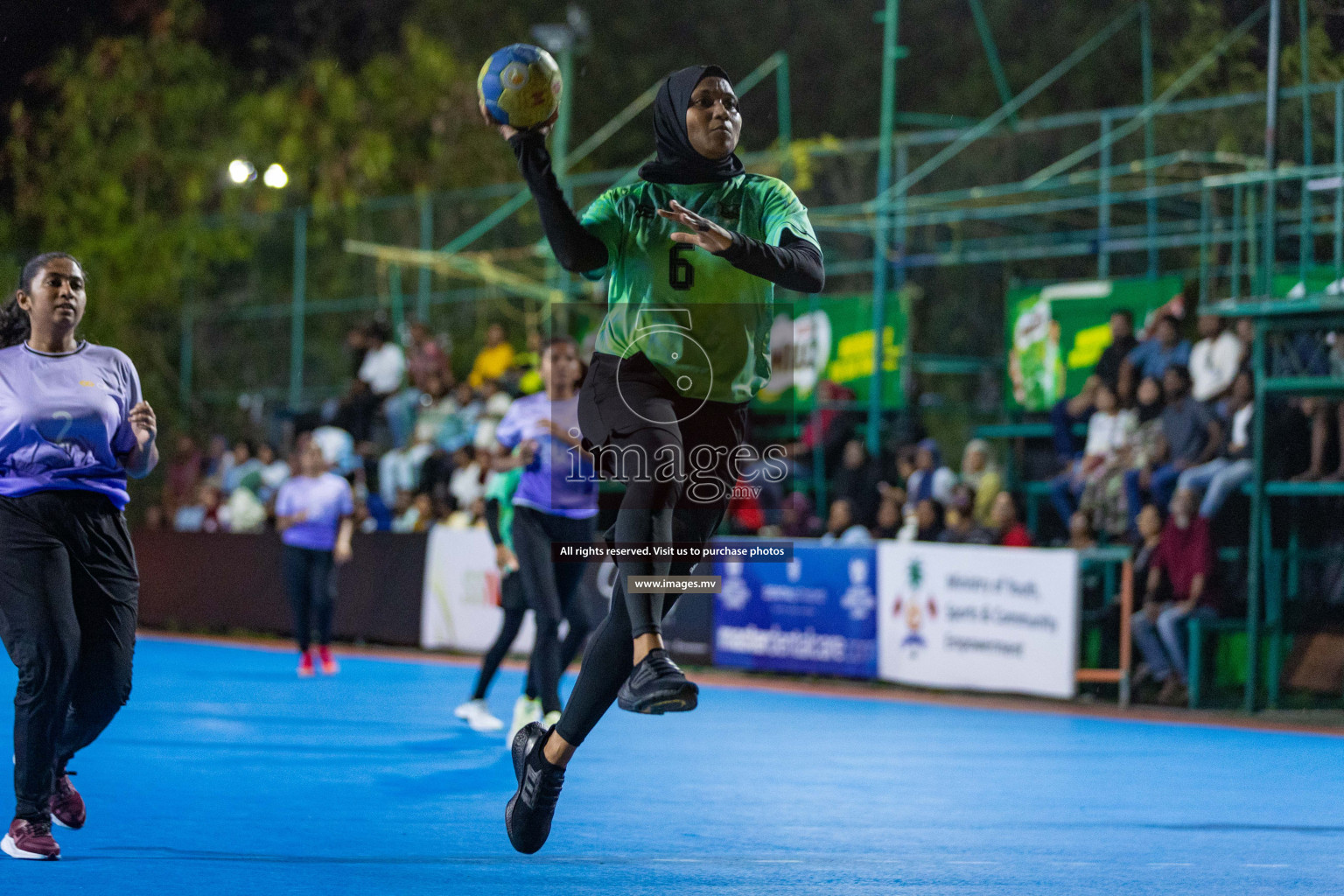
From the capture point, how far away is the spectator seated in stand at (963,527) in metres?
15.0

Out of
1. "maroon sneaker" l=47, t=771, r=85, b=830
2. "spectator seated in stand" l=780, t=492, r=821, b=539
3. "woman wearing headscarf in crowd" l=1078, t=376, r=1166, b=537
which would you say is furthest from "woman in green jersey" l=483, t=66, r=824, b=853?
"spectator seated in stand" l=780, t=492, r=821, b=539

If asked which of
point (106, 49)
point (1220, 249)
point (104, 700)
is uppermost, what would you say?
point (106, 49)

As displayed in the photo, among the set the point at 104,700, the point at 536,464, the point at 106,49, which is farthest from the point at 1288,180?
the point at 106,49

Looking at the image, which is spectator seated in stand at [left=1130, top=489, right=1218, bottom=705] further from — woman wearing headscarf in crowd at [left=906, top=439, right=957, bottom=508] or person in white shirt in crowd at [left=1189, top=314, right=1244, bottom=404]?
woman wearing headscarf in crowd at [left=906, top=439, right=957, bottom=508]

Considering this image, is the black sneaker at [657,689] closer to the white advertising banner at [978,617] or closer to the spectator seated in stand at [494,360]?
the white advertising banner at [978,617]

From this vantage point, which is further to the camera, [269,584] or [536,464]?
[269,584]

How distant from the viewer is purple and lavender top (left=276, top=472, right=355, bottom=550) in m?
14.7

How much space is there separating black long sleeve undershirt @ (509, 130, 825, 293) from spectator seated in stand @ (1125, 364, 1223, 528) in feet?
33.1

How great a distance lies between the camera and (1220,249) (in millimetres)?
19109

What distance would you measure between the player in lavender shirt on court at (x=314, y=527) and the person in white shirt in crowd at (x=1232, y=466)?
7.27 metres

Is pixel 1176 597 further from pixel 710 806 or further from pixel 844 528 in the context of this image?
pixel 710 806

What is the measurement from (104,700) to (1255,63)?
46.0ft

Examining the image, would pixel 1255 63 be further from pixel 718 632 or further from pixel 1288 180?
pixel 718 632

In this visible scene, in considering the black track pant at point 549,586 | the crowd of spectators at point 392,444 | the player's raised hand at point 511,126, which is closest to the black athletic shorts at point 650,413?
the player's raised hand at point 511,126
